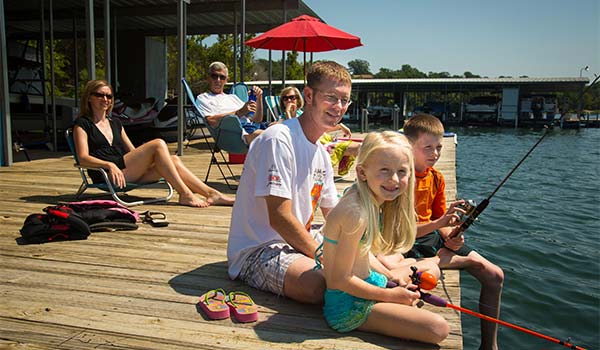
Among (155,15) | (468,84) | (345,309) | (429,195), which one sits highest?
(155,15)

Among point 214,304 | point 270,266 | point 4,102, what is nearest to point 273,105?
point 4,102

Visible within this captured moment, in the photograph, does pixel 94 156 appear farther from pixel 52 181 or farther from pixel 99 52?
pixel 99 52

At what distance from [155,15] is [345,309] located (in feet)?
42.7

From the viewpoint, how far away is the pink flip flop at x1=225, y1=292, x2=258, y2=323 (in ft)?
7.45

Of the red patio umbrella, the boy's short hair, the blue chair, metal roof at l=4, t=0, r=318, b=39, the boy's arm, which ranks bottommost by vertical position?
the boy's arm

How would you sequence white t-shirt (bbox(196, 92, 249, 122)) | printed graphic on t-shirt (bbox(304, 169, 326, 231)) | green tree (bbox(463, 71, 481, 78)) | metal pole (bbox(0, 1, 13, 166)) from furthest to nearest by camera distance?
green tree (bbox(463, 71, 481, 78)) < metal pole (bbox(0, 1, 13, 166)) < white t-shirt (bbox(196, 92, 249, 122)) < printed graphic on t-shirt (bbox(304, 169, 326, 231))

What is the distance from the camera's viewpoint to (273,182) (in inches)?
95.4

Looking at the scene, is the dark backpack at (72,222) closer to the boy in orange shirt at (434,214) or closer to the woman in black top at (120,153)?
the woman in black top at (120,153)

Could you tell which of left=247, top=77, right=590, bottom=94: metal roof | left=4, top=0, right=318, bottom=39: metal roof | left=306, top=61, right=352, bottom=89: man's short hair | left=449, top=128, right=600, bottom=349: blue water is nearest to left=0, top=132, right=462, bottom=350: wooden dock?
left=306, top=61, right=352, bottom=89: man's short hair

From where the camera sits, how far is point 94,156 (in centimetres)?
477

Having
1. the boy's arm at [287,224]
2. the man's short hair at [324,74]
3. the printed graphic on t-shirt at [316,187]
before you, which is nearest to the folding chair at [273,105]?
the printed graphic on t-shirt at [316,187]

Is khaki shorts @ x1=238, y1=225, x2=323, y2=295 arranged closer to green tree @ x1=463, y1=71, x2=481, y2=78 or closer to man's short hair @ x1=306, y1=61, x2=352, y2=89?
man's short hair @ x1=306, y1=61, x2=352, y2=89

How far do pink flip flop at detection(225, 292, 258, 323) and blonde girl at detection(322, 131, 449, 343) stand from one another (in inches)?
13.1

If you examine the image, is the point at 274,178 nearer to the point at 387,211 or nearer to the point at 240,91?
the point at 387,211
